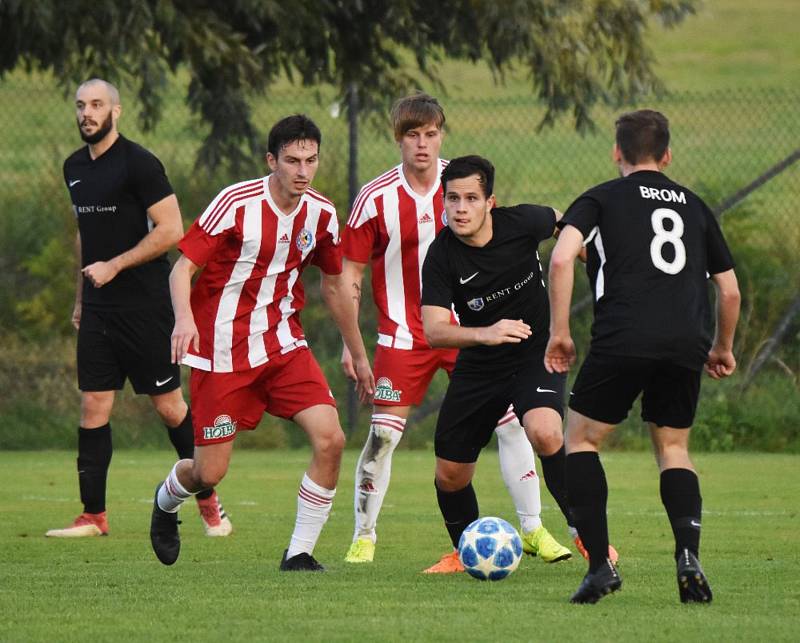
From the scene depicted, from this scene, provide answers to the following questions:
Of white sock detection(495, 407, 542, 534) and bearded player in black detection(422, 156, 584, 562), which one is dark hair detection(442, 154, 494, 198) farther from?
white sock detection(495, 407, 542, 534)

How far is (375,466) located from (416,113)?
1.69 meters

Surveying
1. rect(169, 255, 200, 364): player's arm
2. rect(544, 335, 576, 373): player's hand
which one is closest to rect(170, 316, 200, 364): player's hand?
rect(169, 255, 200, 364): player's arm

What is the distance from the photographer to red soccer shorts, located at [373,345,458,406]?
7801 mm

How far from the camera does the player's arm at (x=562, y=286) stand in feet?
18.7

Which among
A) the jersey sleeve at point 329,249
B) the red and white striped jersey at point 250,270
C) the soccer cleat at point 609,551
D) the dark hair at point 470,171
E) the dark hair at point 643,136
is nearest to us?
the dark hair at point 643,136

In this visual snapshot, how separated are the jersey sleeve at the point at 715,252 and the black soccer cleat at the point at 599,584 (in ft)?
3.69

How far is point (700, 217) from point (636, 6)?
37.4 feet

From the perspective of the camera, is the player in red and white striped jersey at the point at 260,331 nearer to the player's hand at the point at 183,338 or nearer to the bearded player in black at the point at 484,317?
the player's hand at the point at 183,338

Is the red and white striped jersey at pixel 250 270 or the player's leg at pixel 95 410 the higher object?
the red and white striped jersey at pixel 250 270

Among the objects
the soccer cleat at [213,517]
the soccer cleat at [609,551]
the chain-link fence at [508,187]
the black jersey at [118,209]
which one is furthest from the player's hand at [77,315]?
the chain-link fence at [508,187]

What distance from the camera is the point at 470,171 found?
661cm

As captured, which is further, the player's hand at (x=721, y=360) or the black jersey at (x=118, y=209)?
the black jersey at (x=118, y=209)

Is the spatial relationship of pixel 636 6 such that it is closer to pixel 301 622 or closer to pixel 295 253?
pixel 295 253

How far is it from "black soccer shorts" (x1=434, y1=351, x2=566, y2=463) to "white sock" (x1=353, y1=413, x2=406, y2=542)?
0.71m
